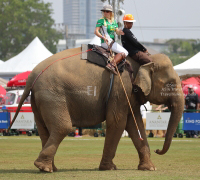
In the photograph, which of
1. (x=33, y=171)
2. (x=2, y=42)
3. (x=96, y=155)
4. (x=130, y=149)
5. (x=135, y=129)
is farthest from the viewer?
(x=2, y=42)

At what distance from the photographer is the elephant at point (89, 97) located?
40.5ft

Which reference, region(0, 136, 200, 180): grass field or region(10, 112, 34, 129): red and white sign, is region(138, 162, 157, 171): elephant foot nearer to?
region(0, 136, 200, 180): grass field

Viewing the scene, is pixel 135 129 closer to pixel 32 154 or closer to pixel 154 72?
pixel 154 72

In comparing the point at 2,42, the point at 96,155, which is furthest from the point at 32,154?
the point at 2,42

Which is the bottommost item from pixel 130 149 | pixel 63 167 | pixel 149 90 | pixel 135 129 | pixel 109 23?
pixel 130 149

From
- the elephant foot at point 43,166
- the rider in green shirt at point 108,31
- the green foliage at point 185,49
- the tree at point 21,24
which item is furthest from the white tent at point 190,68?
the green foliage at point 185,49

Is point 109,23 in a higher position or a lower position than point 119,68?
higher

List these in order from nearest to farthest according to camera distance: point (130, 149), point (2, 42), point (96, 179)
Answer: point (96, 179), point (130, 149), point (2, 42)

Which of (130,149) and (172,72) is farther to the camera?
(130,149)

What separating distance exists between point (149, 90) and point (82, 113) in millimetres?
1539

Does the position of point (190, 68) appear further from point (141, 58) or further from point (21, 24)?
point (21, 24)

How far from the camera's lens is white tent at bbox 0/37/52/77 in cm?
4775

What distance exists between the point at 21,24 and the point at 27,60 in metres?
61.4

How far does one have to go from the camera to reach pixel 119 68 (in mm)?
12695
